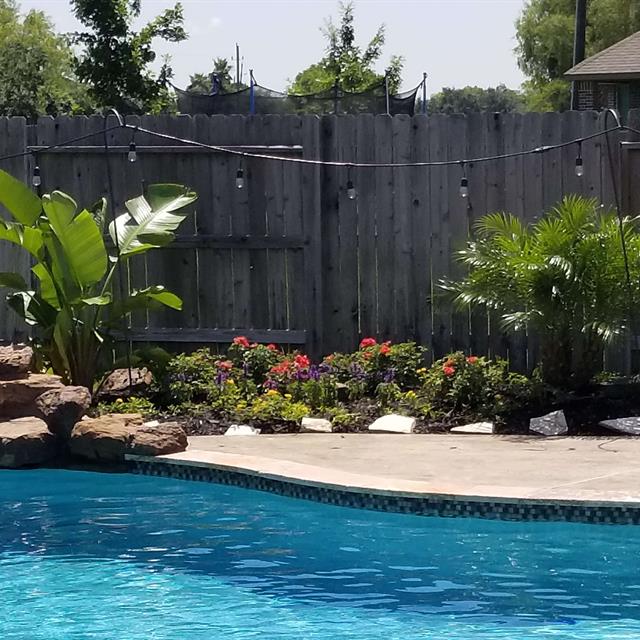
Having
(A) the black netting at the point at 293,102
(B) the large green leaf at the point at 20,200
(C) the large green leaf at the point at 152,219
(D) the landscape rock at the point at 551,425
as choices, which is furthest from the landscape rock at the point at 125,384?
(A) the black netting at the point at 293,102

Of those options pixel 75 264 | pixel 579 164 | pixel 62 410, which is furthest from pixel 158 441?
pixel 579 164

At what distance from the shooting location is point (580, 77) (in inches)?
1127

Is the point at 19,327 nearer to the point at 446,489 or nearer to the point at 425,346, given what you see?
the point at 425,346

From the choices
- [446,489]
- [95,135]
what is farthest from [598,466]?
[95,135]

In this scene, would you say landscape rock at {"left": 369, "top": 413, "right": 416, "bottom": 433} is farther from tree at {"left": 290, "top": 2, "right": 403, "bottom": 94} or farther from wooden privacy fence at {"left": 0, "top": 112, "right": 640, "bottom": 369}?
tree at {"left": 290, "top": 2, "right": 403, "bottom": 94}

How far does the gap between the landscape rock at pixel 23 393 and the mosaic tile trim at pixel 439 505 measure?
1755mm

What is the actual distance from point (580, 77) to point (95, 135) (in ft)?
66.5

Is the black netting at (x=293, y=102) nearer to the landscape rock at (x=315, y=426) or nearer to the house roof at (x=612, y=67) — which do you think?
the landscape rock at (x=315, y=426)

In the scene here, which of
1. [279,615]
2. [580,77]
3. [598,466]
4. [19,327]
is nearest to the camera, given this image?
[279,615]

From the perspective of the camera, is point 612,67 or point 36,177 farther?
point 612,67

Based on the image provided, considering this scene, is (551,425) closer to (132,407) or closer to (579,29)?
(132,407)

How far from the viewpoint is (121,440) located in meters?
8.19

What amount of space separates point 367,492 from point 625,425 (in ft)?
7.81

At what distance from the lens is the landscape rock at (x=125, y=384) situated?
9.70 meters
